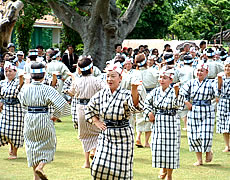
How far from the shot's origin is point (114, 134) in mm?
5840

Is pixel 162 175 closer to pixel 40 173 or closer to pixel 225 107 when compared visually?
pixel 40 173

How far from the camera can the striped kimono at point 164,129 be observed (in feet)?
23.6

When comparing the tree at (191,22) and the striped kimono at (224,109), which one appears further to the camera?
the tree at (191,22)

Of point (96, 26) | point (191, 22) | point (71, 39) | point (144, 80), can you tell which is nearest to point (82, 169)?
point (144, 80)

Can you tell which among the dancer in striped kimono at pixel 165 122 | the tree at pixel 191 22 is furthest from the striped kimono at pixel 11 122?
the tree at pixel 191 22

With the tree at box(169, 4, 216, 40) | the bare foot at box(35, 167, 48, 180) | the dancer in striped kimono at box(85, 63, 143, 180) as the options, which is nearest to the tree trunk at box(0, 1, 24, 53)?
the bare foot at box(35, 167, 48, 180)

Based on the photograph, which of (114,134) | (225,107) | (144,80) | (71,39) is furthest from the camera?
(71,39)

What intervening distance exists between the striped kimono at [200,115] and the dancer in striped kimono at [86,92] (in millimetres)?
1590

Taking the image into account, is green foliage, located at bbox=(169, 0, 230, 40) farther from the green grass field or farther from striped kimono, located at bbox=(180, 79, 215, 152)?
striped kimono, located at bbox=(180, 79, 215, 152)

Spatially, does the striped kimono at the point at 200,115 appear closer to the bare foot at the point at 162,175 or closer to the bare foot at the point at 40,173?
the bare foot at the point at 162,175

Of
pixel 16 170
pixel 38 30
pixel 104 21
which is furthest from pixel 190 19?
pixel 16 170

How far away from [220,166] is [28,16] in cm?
1666

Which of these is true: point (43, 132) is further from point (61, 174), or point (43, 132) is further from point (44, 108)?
point (61, 174)

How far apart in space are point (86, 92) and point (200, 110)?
202cm
